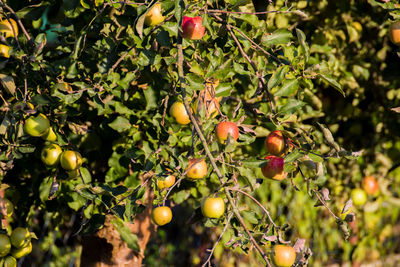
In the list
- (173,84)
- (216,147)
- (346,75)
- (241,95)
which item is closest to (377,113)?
(346,75)

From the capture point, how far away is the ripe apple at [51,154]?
1403 mm

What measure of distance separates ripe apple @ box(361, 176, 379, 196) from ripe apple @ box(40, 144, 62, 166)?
1.94 meters

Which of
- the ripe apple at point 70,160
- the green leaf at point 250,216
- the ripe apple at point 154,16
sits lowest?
the green leaf at point 250,216

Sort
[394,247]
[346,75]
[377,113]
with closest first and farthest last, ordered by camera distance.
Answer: [346,75]
[377,113]
[394,247]

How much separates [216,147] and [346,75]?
1.29 meters

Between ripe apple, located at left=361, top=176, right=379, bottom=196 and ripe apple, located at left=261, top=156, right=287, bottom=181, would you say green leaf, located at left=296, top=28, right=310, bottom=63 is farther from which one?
ripe apple, located at left=361, top=176, right=379, bottom=196

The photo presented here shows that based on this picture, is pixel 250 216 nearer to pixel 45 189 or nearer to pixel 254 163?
pixel 254 163

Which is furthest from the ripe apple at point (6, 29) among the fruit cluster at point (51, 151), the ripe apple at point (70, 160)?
the ripe apple at point (70, 160)

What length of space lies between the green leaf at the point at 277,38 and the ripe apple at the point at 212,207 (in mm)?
469

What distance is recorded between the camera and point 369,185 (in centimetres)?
266

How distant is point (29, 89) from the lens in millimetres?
1392

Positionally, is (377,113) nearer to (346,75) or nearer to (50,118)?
(346,75)

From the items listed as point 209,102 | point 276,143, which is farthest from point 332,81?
point 209,102

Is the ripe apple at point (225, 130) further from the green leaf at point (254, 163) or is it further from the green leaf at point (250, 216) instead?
the green leaf at point (250, 216)
